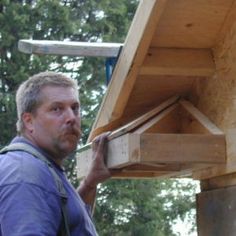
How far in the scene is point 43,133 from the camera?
3.33 m

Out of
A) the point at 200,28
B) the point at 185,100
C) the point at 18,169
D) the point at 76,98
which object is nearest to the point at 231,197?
the point at 185,100

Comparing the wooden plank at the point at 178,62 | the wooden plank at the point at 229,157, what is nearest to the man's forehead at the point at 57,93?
the wooden plank at the point at 178,62

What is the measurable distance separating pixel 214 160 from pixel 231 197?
32 cm

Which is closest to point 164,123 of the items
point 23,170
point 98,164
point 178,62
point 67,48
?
point 178,62

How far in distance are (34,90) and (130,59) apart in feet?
→ 4.32

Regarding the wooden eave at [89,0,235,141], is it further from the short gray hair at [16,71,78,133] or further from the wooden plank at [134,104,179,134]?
the short gray hair at [16,71,78,133]

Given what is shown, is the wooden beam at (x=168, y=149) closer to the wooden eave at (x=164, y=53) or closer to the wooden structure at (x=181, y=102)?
the wooden structure at (x=181, y=102)

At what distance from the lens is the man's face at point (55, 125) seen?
10.9 feet

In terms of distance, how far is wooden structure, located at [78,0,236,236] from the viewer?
4465mm

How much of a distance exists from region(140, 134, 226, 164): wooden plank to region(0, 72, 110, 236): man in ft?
3.28

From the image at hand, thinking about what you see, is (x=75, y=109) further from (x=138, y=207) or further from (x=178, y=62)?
(x=138, y=207)

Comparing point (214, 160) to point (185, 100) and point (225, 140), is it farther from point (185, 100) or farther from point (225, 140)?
point (185, 100)

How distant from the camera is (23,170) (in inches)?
119

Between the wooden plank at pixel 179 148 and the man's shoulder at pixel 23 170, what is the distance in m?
1.36
